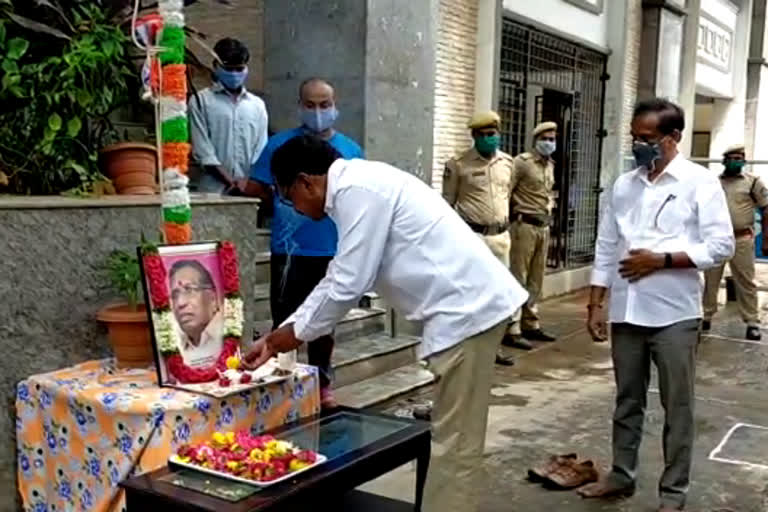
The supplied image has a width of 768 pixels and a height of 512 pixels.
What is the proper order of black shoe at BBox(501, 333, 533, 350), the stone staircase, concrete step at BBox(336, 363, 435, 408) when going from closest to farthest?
concrete step at BBox(336, 363, 435, 408)
the stone staircase
black shoe at BBox(501, 333, 533, 350)

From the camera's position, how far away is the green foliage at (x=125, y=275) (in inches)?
117

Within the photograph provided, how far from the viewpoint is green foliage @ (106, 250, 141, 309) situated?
2967 mm

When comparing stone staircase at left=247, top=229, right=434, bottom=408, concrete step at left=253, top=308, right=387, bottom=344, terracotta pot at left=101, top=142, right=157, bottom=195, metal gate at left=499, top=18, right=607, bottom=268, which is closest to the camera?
terracotta pot at left=101, top=142, right=157, bottom=195

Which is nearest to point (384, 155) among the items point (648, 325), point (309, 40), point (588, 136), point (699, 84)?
point (309, 40)

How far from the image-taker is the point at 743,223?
7.41 m

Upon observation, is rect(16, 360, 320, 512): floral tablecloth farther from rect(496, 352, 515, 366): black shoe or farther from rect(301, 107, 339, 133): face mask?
rect(496, 352, 515, 366): black shoe

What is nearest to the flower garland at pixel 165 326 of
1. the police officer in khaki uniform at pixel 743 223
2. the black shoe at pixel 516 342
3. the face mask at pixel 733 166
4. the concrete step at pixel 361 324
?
the concrete step at pixel 361 324

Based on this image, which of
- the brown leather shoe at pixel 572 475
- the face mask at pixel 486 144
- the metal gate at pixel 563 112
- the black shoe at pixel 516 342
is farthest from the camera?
the metal gate at pixel 563 112

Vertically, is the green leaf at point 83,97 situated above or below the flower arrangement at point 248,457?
above

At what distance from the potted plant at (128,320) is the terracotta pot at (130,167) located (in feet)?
1.61

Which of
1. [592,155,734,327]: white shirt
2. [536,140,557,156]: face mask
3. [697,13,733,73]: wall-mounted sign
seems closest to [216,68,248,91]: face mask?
[592,155,734,327]: white shirt

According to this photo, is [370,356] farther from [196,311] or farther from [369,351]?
[196,311]

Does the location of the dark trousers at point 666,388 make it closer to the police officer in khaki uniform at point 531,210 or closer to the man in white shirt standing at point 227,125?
the man in white shirt standing at point 227,125

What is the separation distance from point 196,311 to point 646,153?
6.02 ft
